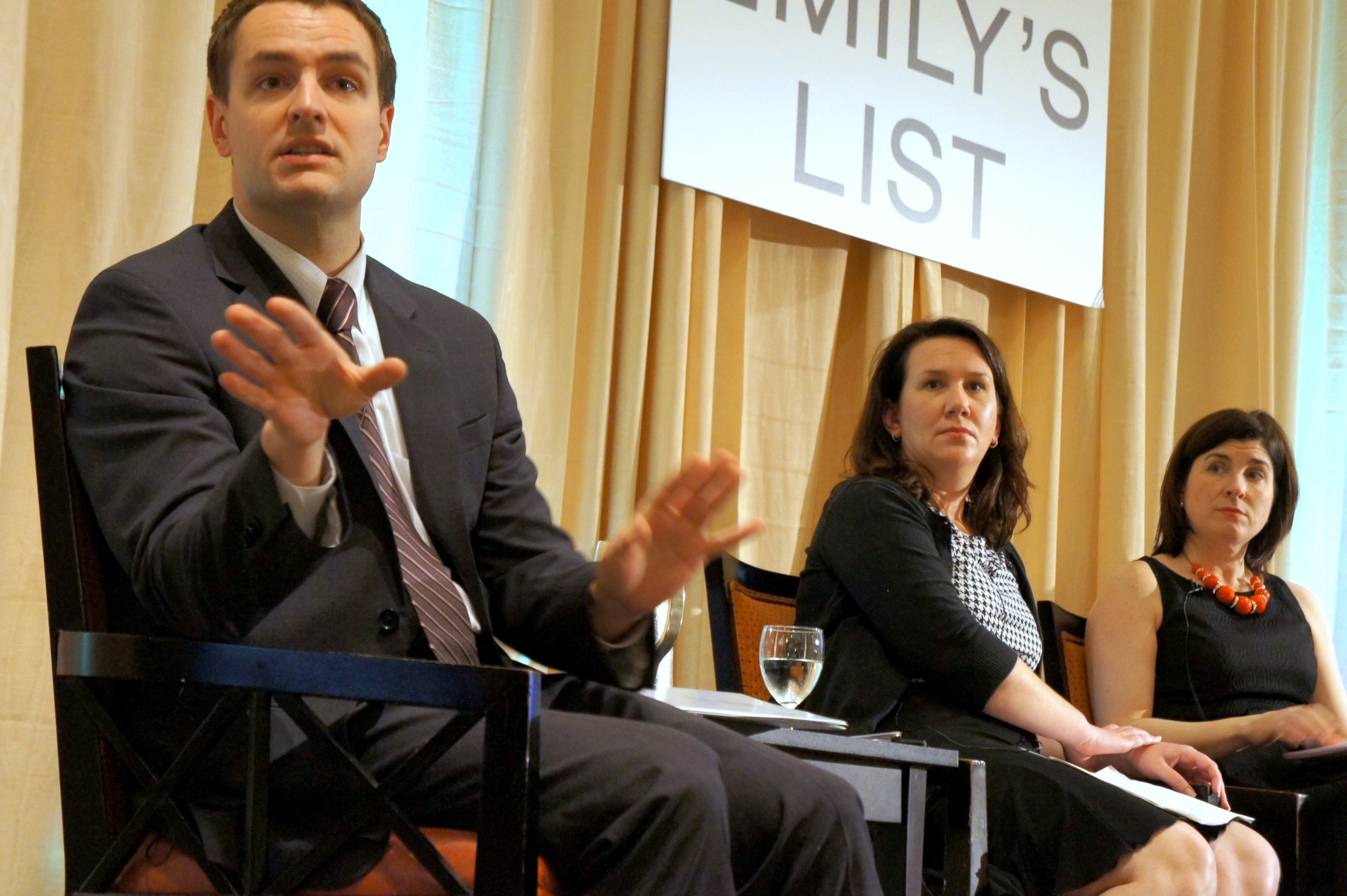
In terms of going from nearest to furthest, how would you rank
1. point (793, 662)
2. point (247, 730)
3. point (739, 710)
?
point (247, 730) < point (739, 710) < point (793, 662)

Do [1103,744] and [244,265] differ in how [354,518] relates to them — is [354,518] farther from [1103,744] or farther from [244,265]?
[1103,744]

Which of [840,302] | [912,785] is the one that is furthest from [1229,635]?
[912,785]

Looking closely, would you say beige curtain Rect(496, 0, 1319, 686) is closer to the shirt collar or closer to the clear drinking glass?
the clear drinking glass

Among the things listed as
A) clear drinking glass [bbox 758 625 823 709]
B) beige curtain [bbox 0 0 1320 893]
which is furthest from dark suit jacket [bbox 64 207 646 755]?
beige curtain [bbox 0 0 1320 893]

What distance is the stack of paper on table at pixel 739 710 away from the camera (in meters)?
1.66

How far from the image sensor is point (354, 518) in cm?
134

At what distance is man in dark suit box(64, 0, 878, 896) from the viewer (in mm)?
1209

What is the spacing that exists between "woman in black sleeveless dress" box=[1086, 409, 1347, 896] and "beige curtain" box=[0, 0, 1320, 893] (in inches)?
21.3

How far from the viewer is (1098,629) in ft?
10.4

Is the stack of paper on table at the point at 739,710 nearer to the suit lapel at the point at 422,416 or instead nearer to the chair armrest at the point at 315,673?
the suit lapel at the point at 422,416

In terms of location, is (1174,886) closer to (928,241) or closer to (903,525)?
(903,525)

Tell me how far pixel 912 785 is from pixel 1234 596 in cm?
169

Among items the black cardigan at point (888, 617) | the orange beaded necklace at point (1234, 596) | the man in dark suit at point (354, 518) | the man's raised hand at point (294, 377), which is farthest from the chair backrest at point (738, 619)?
the man's raised hand at point (294, 377)

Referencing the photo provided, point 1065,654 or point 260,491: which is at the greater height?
point 260,491
